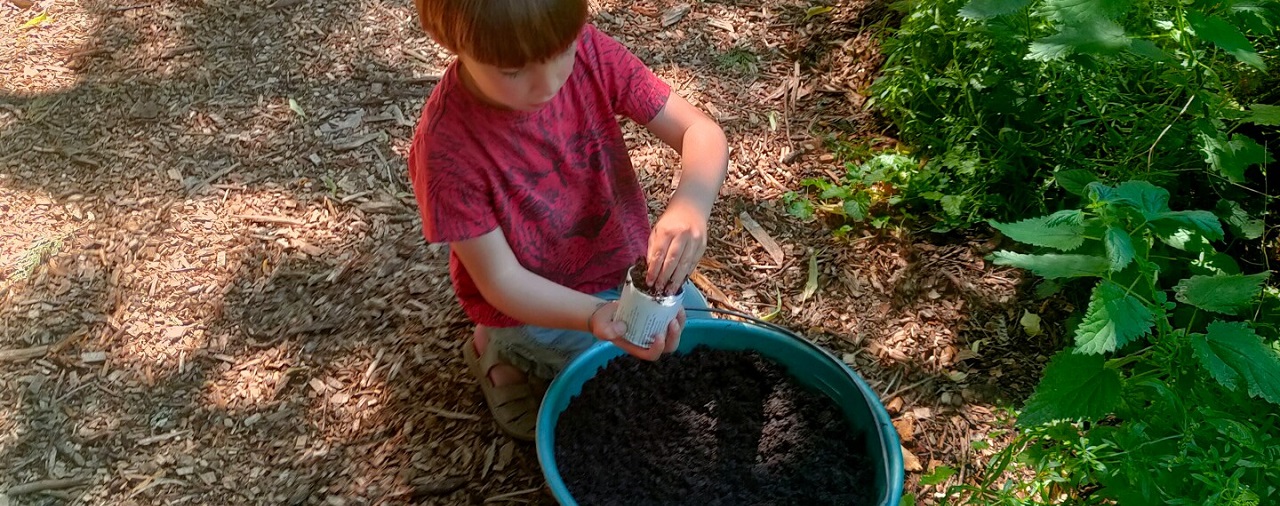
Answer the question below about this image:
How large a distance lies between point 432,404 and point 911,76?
177 centimetres

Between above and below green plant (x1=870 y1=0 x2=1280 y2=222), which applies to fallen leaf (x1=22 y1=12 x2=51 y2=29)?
below

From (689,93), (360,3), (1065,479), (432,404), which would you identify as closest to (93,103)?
(360,3)

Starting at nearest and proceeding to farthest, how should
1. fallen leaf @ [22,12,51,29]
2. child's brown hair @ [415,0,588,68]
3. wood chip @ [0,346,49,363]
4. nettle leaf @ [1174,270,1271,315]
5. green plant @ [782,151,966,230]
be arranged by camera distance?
child's brown hair @ [415,0,588,68] → nettle leaf @ [1174,270,1271,315] → wood chip @ [0,346,49,363] → green plant @ [782,151,966,230] → fallen leaf @ [22,12,51,29]

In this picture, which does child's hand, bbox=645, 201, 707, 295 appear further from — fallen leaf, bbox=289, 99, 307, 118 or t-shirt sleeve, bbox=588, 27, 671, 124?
fallen leaf, bbox=289, 99, 307, 118

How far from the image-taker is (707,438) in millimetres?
1988

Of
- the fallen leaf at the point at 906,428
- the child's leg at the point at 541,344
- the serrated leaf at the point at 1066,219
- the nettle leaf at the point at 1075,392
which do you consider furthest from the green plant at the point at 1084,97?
the child's leg at the point at 541,344

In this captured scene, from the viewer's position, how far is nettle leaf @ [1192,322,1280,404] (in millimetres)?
1488

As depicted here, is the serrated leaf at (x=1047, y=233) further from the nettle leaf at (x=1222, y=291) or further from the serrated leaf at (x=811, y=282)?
the serrated leaf at (x=811, y=282)

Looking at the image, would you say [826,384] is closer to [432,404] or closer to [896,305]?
[896,305]

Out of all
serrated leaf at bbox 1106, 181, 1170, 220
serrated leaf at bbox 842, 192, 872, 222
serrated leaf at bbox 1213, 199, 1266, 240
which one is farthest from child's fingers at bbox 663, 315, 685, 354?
serrated leaf at bbox 1213, 199, 1266, 240

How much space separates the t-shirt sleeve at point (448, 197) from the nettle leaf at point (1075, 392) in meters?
1.05

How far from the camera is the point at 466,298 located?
6.79 feet

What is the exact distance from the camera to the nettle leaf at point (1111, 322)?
151 centimetres

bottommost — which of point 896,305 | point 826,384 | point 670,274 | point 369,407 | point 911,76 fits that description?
point 369,407
